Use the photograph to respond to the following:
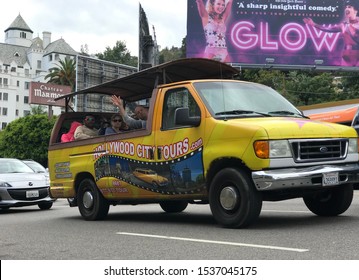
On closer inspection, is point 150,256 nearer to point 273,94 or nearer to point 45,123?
point 273,94

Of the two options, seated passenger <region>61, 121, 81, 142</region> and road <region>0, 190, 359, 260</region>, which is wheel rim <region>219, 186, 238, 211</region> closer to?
road <region>0, 190, 359, 260</region>

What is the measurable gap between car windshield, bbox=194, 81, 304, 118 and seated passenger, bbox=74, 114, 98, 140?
3285mm

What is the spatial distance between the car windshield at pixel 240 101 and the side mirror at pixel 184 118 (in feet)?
0.83

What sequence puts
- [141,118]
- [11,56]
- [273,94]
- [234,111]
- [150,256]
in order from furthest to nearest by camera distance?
[11,56]
[141,118]
[273,94]
[234,111]
[150,256]

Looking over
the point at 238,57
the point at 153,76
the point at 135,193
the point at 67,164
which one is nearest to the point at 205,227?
the point at 135,193

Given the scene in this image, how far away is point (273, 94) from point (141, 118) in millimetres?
2365

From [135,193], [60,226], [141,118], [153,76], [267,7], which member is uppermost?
[267,7]

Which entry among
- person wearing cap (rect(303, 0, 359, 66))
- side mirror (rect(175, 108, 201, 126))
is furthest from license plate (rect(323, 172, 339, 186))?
person wearing cap (rect(303, 0, 359, 66))

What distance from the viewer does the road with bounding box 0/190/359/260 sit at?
5.36 m

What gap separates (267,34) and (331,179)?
31855mm

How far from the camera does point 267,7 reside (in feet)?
124

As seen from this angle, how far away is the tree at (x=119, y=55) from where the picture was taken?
10981 centimetres

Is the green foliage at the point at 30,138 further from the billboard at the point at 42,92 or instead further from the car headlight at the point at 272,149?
the car headlight at the point at 272,149

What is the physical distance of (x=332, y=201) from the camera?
7750mm
